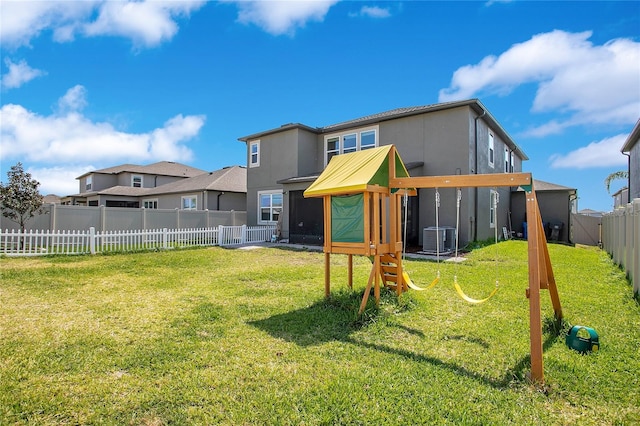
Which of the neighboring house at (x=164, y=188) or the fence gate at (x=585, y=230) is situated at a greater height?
the neighboring house at (x=164, y=188)

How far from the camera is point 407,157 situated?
49.9 feet

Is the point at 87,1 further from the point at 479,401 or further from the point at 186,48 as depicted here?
the point at 479,401

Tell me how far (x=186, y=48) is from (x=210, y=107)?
5177 millimetres

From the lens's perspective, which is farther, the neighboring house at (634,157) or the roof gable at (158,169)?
the roof gable at (158,169)

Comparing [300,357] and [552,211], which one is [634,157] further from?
[300,357]

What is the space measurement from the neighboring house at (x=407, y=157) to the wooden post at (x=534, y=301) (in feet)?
34.4

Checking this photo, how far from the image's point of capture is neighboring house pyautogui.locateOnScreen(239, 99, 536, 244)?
1390cm

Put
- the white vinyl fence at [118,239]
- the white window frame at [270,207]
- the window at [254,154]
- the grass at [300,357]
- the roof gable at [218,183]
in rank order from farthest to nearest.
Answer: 1. the roof gable at [218,183]
2. the window at [254,154]
3. the white window frame at [270,207]
4. the white vinyl fence at [118,239]
5. the grass at [300,357]

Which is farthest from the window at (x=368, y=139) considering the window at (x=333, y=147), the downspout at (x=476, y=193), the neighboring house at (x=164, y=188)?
the neighboring house at (x=164, y=188)

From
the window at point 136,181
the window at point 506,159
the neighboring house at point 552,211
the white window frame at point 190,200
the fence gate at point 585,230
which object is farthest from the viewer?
the window at point 136,181

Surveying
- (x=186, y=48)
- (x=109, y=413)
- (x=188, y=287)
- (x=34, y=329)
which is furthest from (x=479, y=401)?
(x=186, y=48)

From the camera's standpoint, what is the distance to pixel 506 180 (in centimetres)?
396

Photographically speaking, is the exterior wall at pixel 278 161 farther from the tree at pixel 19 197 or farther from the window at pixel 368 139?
the tree at pixel 19 197

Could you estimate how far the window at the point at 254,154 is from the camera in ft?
64.6
